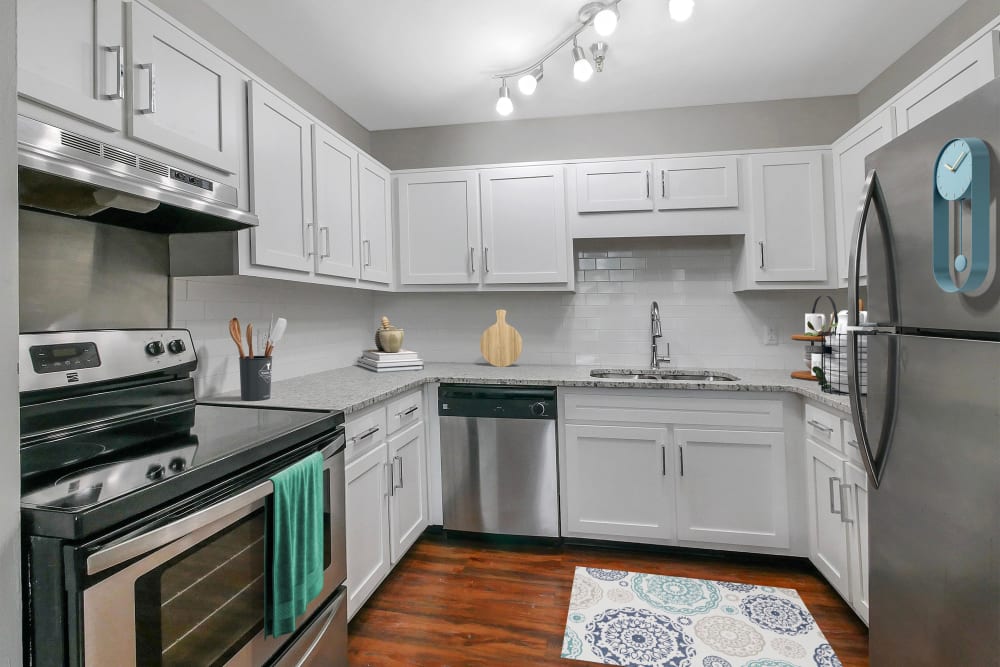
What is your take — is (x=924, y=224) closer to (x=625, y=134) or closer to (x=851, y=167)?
(x=851, y=167)

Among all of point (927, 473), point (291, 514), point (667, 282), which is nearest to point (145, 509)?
point (291, 514)

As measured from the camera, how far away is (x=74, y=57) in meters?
1.25

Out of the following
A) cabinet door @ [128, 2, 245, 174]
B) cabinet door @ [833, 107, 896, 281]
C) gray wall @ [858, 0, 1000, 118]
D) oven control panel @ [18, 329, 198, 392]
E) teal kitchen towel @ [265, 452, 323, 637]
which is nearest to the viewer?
oven control panel @ [18, 329, 198, 392]

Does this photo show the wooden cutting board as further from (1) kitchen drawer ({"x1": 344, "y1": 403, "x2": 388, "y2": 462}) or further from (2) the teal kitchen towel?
(2) the teal kitchen towel

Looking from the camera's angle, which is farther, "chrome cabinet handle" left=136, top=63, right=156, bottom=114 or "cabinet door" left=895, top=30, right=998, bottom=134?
"cabinet door" left=895, top=30, right=998, bottom=134

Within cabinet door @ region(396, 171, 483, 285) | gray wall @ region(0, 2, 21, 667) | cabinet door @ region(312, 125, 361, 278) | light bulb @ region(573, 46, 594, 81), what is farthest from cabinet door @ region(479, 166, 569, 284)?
gray wall @ region(0, 2, 21, 667)

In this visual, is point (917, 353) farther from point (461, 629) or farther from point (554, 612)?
point (461, 629)

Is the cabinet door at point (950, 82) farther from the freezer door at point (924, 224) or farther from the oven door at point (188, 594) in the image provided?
the oven door at point (188, 594)

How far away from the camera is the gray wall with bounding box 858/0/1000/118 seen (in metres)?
2.05

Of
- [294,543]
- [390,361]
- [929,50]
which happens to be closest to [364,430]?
[294,543]

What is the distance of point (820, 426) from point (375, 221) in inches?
98.1

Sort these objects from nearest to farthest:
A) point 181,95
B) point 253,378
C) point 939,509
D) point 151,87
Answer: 1. point 939,509
2. point 151,87
3. point 181,95
4. point 253,378

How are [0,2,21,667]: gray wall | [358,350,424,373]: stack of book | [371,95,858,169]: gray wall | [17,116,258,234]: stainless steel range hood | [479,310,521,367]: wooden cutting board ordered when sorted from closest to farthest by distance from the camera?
[0,2,21,667]: gray wall < [17,116,258,234]: stainless steel range hood < [358,350,424,373]: stack of book < [371,95,858,169]: gray wall < [479,310,521,367]: wooden cutting board

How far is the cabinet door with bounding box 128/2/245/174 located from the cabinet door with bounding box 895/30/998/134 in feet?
7.89
